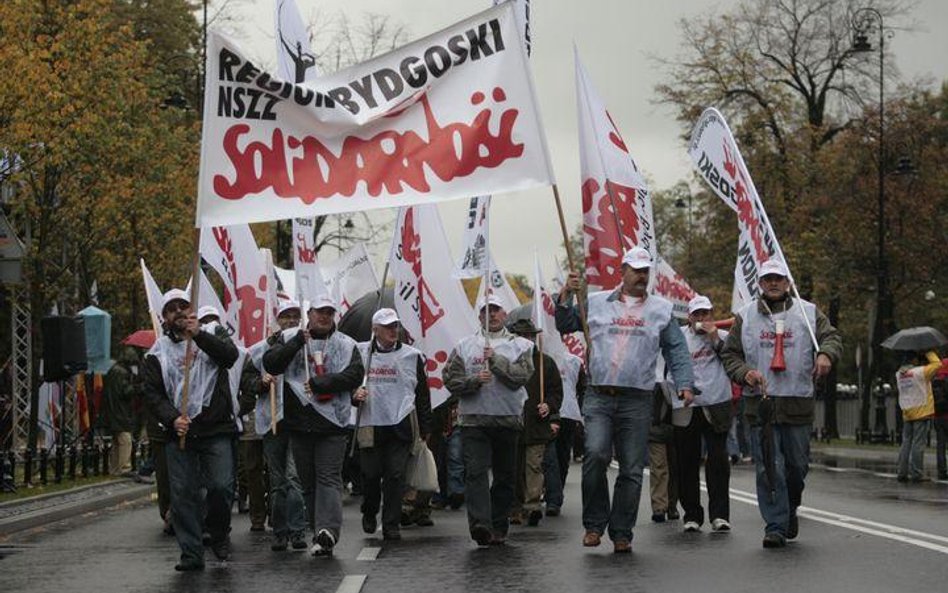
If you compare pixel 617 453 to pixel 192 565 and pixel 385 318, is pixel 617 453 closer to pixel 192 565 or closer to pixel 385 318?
pixel 385 318

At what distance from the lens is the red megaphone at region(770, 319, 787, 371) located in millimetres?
12680

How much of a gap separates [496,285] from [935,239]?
2804 centimetres

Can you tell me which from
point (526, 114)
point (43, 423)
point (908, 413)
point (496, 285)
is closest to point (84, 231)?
point (43, 423)

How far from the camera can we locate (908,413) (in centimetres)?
2403

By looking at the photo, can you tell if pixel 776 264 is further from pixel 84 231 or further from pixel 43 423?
pixel 43 423

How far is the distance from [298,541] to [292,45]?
602 cm

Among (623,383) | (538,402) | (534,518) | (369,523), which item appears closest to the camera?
(623,383)

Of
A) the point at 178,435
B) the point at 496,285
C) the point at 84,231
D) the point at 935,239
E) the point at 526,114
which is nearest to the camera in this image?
the point at 178,435

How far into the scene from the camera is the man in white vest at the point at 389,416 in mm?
14250

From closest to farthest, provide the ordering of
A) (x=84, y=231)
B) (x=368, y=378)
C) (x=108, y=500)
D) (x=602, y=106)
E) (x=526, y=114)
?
(x=526, y=114), (x=368, y=378), (x=602, y=106), (x=108, y=500), (x=84, y=231)

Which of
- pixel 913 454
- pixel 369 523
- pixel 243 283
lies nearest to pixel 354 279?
pixel 243 283

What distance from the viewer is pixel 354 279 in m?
25.4

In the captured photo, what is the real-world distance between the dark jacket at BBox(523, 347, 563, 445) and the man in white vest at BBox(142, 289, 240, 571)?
4651 mm

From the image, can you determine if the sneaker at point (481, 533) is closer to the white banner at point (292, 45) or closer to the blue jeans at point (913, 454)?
the white banner at point (292, 45)
